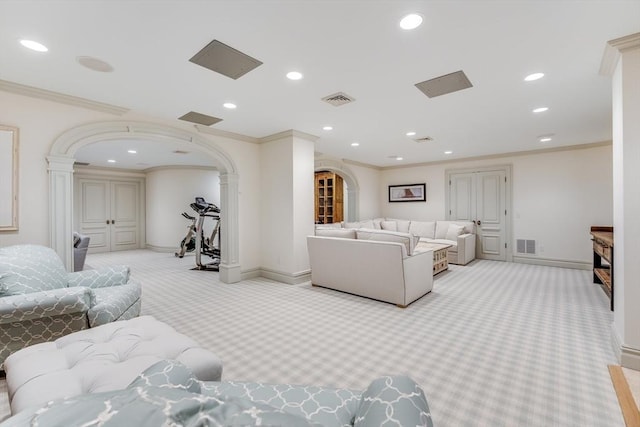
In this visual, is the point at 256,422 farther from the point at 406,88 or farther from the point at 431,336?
the point at 406,88

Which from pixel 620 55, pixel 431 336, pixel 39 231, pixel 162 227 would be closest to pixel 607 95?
pixel 620 55

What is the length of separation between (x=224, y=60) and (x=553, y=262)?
7184 mm

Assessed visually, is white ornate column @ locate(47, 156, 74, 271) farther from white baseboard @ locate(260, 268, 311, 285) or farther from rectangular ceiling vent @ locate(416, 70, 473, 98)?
rectangular ceiling vent @ locate(416, 70, 473, 98)

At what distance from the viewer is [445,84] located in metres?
2.93

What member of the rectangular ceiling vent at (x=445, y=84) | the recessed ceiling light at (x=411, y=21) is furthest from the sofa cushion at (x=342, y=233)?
the recessed ceiling light at (x=411, y=21)

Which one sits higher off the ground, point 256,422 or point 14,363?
point 256,422

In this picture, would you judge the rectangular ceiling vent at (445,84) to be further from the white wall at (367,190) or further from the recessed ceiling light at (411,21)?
the white wall at (367,190)

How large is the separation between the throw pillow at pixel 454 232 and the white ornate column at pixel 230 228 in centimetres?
Answer: 474

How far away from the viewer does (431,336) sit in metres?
2.76

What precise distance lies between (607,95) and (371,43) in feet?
10.2

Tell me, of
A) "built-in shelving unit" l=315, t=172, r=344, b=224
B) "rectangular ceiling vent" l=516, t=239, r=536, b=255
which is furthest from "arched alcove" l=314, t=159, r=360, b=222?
"rectangular ceiling vent" l=516, t=239, r=536, b=255

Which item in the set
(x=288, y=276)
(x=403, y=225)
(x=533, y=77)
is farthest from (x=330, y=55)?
(x=403, y=225)

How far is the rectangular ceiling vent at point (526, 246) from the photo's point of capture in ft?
20.4

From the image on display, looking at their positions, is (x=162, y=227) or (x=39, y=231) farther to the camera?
(x=162, y=227)
